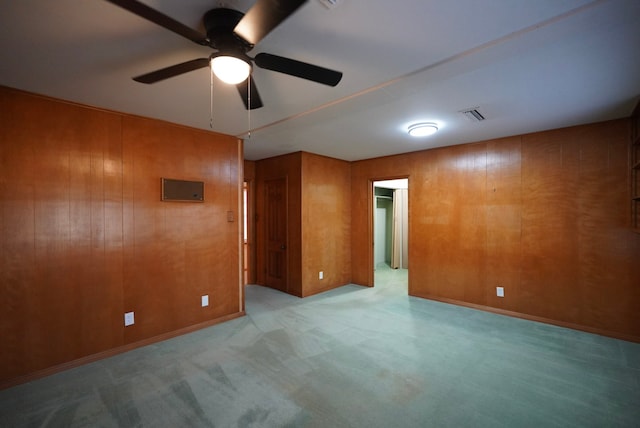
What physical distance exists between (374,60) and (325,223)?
11.1 ft

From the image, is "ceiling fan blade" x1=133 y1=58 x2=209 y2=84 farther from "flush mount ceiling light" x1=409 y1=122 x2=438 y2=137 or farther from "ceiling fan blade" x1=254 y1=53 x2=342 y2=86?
"flush mount ceiling light" x1=409 y1=122 x2=438 y2=137

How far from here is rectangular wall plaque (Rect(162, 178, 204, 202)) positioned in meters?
3.14

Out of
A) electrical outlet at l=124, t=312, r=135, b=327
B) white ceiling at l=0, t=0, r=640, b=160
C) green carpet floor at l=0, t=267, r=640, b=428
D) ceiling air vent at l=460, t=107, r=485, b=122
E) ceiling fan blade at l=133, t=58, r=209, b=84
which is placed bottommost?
green carpet floor at l=0, t=267, r=640, b=428

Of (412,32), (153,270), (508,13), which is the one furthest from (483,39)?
(153,270)

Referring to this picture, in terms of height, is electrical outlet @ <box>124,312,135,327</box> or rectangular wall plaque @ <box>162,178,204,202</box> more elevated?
rectangular wall plaque @ <box>162,178,204,202</box>

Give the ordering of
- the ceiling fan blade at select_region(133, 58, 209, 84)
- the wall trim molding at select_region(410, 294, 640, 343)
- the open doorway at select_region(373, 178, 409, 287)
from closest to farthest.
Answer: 1. the ceiling fan blade at select_region(133, 58, 209, 84)
2. the wall trim molding at select_region(410, 294, 640, 343)
3. the open doorway at select_region(373, 178, 409, 287)

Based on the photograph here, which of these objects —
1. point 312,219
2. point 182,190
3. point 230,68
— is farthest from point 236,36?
point 312,219

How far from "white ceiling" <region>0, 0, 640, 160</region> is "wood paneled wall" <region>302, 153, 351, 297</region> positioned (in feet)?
5.73

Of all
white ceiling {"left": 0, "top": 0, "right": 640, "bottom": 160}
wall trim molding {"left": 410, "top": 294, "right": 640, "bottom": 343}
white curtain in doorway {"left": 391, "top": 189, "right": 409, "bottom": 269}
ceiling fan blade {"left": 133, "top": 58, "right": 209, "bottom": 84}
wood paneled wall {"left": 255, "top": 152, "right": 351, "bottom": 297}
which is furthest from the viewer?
white curtain in doorway {"left": 391, "top": 189, "right": 409, "bottom": 269}

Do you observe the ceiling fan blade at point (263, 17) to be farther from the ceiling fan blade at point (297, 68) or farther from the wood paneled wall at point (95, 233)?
the wood paneled wall at point (95, 233)

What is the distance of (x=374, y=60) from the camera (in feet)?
6.15

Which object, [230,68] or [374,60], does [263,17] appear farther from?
[374,60]

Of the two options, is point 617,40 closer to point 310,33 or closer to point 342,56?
point 342,56

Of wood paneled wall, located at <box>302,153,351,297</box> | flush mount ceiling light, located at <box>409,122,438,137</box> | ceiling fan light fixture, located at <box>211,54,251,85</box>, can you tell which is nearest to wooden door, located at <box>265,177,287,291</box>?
wood paneled wall, located at <box>302,153,351,297</box>
